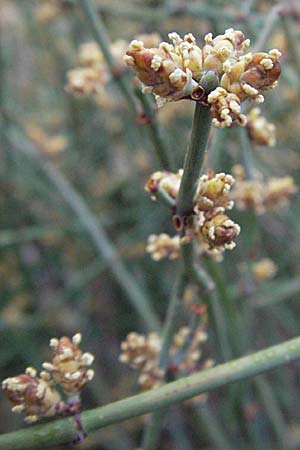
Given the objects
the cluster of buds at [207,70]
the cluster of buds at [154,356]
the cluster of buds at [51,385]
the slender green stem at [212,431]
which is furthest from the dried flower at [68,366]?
the slender green stem at [212,431]

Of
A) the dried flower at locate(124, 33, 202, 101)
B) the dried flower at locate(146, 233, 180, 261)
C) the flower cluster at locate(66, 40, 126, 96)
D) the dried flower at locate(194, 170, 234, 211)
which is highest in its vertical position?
the flower cluster at locate(66, 40, 126, 96)

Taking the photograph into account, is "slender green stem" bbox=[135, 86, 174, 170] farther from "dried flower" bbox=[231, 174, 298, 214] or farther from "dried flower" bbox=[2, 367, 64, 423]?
"dried flower" bbox=[2, 367, 64, 423]

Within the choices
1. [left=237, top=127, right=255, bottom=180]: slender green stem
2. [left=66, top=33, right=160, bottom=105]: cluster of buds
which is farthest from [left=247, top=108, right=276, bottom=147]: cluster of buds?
[left=66, top=33, right=160, bottom=105]: cluster of buds

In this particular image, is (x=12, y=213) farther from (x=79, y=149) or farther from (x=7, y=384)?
(x=7, y=384)

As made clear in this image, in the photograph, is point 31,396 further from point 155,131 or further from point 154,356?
point 155,131

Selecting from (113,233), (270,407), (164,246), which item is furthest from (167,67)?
(113,233)

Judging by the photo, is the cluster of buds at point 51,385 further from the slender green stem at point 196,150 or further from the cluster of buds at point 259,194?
the cluster of buds at point 259,194
